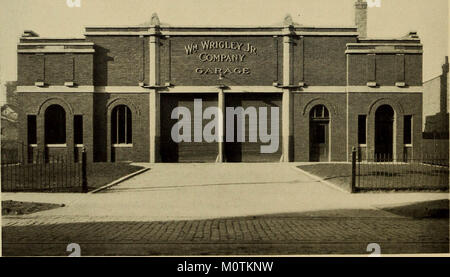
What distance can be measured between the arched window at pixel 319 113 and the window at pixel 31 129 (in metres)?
13.6

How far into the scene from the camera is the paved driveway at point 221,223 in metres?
6.02

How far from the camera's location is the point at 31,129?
19312 mm

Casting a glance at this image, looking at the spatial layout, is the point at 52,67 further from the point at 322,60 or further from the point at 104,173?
the point at 322,60

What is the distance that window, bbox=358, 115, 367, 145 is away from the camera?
19922 mm

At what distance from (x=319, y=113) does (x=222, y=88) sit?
512 cm

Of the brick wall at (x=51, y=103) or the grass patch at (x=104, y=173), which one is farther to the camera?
the brick wall at (x=51, y=103)

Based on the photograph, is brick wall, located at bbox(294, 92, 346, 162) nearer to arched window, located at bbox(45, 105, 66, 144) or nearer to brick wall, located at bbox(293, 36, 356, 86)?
brick wall, located at bbox(293, 36, 356, 86)

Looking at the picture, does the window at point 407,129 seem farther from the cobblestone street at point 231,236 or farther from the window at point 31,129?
the window at point 31,129

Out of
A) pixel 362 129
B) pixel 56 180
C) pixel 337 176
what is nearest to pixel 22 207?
pixel 56 180

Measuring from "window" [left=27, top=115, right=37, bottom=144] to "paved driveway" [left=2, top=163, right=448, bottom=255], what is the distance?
982cm

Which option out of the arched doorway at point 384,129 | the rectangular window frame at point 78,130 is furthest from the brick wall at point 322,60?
the rectangular window frame at point 78,130

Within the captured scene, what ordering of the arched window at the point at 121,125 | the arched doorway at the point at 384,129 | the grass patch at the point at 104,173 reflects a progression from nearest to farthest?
1. the grass patch at the point at 104,173
2. the arched window at the point at 121,125
3. the arched doorway at the point at 384,129
